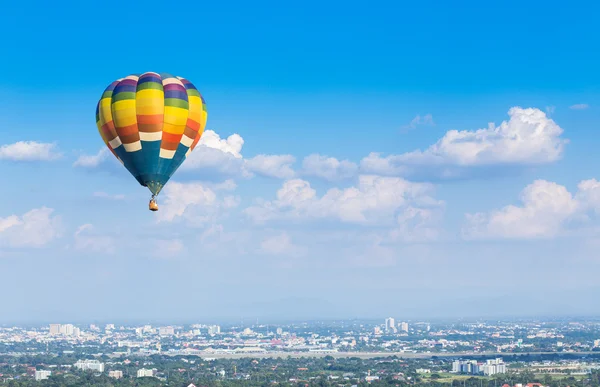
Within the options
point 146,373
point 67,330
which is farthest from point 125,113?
point 67,330

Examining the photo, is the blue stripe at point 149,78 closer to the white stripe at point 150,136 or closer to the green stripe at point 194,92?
the green stripe at point 194,92

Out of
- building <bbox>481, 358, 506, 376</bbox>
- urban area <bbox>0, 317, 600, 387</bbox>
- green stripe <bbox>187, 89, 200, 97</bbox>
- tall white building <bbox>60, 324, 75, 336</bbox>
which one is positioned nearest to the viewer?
green stripe <bbox>187, 89, 200, 97</bbox>

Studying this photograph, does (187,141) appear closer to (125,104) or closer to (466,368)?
(125,104)

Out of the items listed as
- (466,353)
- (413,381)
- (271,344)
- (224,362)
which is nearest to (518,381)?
(413,381)

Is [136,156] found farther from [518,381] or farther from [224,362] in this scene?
[224,362]

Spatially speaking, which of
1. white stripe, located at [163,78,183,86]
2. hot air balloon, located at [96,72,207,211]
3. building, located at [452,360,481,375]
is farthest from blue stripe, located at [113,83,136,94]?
building, located at [452,360,481,375]

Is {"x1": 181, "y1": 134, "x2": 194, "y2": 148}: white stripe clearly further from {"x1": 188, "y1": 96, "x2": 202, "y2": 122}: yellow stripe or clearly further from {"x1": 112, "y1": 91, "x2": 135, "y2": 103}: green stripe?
{"x1": 112, "y1": 91, "x2": 135, "y2": 103}: green stripe
